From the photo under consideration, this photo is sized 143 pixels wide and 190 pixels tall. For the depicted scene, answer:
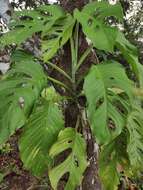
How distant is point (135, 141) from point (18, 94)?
44 centimetres

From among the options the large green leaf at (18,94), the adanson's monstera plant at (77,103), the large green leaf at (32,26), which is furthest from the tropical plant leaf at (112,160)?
the large green leaf at (32,26)

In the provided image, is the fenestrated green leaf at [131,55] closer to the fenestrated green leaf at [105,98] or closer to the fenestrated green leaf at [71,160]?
the fenestrated green leaf at [105,98]

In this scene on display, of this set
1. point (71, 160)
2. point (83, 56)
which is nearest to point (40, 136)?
point (71, 160)

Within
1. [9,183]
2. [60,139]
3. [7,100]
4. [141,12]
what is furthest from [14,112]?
[141,12]

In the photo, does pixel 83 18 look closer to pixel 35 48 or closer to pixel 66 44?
pixel 66 44

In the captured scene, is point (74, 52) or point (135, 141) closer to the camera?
point (135, 141)

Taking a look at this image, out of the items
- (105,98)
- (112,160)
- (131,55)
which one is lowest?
(112,160)

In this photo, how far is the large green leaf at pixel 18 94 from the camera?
1569mm

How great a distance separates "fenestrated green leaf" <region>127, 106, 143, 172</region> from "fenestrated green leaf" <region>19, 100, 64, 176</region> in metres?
0.24

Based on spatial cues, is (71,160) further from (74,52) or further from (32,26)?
(32,26)

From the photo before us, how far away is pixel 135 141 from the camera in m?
1.67

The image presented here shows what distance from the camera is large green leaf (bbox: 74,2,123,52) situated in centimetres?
159

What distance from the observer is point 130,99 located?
1.62 m

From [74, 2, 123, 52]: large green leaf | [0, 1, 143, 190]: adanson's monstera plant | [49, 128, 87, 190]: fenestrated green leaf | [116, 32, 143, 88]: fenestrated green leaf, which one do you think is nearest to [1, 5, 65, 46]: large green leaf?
[0, 1, 143, 190]: adanson's monstera plant
